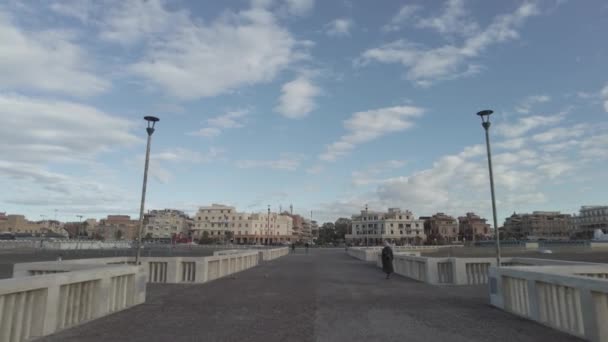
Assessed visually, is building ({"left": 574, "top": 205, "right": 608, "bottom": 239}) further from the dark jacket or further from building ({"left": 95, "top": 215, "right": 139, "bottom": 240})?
building ({"left": 95, "top": 215, "right": 139, "bottom": 240})

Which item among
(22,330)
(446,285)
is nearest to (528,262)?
(446,285)

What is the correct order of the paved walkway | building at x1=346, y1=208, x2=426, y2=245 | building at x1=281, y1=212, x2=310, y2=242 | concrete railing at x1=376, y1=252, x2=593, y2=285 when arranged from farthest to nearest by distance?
building at x1=281, y1=212, x2=310, y2=242 < building at x1=346, y1=208, x2=426, y2=245 < concrete railing at x1=376, y1=252, x2=593, y2=285 < the paved walkway

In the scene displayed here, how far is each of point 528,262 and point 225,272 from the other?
1256 centimetres

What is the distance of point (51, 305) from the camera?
21.9ft

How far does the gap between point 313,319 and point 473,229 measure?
17419cm

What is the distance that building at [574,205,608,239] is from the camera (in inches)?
6585

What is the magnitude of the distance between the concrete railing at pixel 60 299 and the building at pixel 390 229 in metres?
129

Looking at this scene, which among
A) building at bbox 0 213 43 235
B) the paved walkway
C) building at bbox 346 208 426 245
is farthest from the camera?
building at bbox 0 213 43 235

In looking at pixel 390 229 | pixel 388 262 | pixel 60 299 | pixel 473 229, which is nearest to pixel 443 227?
pixel 473 229

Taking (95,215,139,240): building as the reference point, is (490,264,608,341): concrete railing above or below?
below

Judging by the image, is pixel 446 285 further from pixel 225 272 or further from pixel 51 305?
pixel 51 305

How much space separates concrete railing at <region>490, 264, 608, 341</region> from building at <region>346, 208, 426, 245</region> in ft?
418

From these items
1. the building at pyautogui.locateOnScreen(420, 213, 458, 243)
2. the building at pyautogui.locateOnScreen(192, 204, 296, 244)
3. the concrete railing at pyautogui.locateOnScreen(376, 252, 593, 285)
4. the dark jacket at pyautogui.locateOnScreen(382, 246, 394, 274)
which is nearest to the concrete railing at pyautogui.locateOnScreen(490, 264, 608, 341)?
the concrete railing at pyautogui.locateOnScreen(376, 252, 593, 285)

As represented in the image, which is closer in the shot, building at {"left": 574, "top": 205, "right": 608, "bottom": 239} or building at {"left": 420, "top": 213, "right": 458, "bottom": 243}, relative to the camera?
building at {"left": 420, "top": 213, "right": 458, "bottom": 243}
